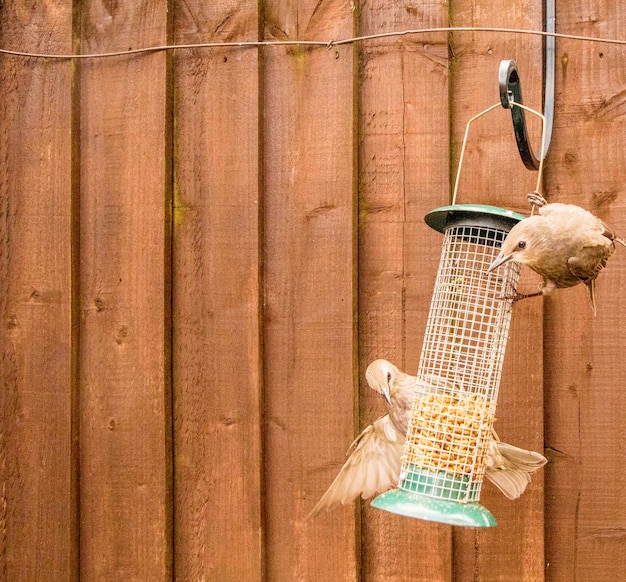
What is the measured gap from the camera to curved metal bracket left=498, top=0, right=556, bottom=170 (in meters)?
1.96

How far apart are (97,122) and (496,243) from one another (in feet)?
4.53

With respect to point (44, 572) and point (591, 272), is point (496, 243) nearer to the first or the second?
point (591, 272)

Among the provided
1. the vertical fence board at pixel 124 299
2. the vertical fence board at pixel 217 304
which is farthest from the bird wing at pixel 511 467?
the vertical fence board at pixel 124 299

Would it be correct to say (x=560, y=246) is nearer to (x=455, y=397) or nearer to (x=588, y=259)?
(x=588, y=259)

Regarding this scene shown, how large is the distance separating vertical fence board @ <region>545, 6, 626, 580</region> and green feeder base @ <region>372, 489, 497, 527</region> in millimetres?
635

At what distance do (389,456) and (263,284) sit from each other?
2.20ft

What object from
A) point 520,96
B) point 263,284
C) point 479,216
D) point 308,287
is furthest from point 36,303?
point 520,96

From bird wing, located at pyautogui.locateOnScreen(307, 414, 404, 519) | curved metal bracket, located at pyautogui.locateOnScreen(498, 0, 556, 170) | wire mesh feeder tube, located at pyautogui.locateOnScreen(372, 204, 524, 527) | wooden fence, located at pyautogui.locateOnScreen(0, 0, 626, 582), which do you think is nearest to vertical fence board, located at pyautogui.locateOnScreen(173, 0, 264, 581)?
wooden fence, located at pyautogui.locateOnScreen(0, 0, 626, 582)

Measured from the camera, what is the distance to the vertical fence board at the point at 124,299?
272 cm

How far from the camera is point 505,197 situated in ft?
8.45

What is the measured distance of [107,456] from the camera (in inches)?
109

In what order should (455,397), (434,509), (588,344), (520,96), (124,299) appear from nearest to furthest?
(434,509), (520,96), (455,397), (588,344), (124,299)

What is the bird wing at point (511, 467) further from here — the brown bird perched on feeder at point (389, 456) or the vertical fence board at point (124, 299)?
the vertical fence board at point (124, 299)

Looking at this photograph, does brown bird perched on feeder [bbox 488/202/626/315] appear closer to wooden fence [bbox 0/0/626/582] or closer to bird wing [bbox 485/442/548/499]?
wooden fence [bbox 0/0/626/582]
